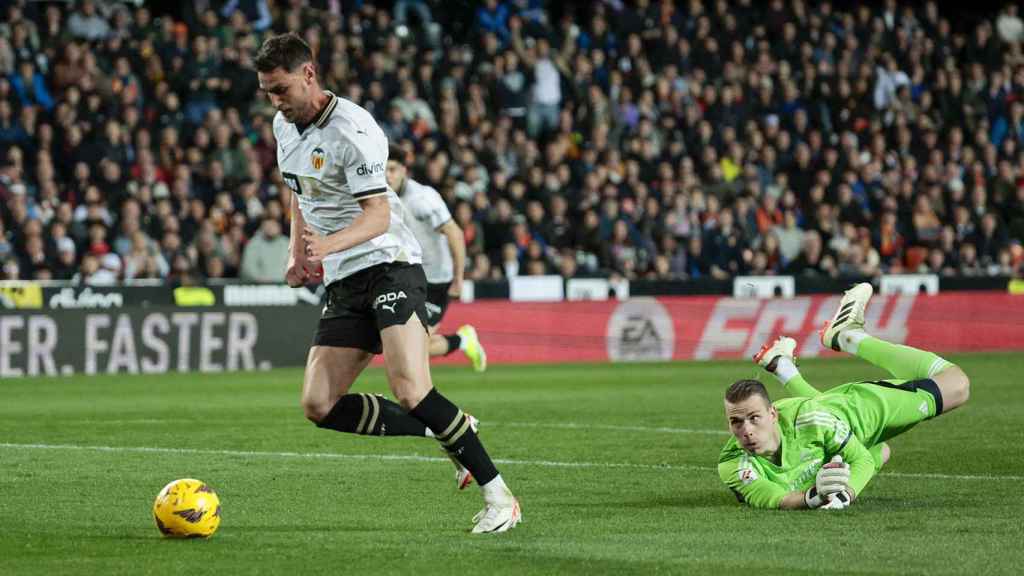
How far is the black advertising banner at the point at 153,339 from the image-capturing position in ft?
62.2

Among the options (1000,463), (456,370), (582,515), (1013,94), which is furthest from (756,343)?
(582,515)

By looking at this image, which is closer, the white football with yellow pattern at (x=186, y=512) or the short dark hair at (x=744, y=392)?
the white football with yellow pattern at (x=186, y=512)

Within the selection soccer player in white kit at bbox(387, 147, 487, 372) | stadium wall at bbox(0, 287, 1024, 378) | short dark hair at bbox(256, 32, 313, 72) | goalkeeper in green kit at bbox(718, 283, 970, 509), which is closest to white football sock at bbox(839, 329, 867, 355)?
goalkeeper in green kit at bbox(718, 283, 970, 509)

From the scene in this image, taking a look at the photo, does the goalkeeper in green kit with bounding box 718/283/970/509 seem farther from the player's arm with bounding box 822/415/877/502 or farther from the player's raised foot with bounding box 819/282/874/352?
the player's raised foot with bounding box 819/282/874/352

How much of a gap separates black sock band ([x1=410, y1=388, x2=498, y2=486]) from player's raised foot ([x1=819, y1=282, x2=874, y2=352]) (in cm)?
275

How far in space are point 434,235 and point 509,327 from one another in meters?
8.00

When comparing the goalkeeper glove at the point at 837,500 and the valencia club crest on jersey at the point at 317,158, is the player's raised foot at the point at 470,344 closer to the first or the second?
the goalkeeper glove at the point at 837,500

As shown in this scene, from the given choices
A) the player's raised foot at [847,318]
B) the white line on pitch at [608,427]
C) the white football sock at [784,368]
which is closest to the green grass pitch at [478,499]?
the white line on pitch at [608,427]

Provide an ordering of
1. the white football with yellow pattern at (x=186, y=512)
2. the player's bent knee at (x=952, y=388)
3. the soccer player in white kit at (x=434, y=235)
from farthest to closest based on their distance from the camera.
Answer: the soccer player in white kit at (x=434, y=235), the player's bent knee at (x=952, y=388), the white football with yellow pattern at (x=186, y=512)

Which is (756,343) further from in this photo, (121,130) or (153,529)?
(153,529)

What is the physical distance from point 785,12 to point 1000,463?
2041 cm

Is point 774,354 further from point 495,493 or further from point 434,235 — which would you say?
point 434,235

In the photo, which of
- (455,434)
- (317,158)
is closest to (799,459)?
(455,434)

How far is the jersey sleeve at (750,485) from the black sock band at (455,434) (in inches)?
55.3
